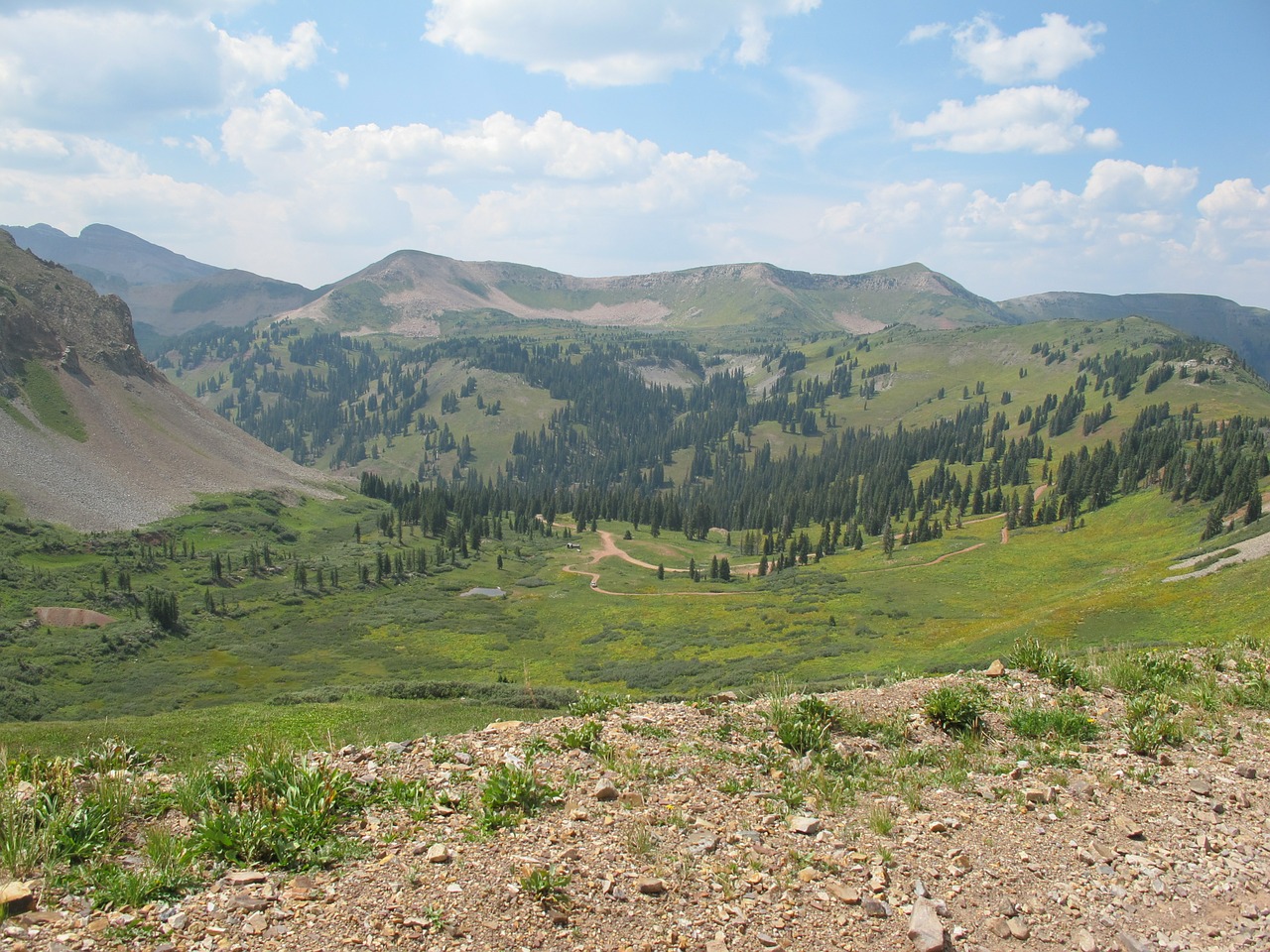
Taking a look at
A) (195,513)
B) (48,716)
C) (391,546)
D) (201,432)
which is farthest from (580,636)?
(201,432)

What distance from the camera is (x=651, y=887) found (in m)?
10.2

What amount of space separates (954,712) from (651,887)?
9701 millimetres

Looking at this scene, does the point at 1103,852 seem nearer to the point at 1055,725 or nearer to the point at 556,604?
the point at 1055,725

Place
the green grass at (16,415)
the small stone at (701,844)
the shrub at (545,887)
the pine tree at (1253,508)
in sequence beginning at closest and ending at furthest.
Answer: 1. the shrub at (545,887)
2. the small stone at (701,844)
3. the pine tree at (1253,508)
4. the green grass at (16,415)

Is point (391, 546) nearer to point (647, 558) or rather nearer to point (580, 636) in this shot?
point (647, 558)

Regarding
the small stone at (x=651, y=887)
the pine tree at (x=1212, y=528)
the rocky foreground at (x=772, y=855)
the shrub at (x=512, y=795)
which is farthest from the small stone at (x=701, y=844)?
the pine tree at (x=1212, y=528)

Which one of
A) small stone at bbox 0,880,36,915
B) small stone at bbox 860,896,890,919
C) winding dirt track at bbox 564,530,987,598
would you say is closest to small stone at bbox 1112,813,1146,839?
small stone at bbox 860,896,890,919

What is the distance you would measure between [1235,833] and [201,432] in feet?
750

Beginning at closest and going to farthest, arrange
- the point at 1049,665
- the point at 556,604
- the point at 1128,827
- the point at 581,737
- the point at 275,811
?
the point at 275,811 → the point at 1128,827 → the point at 581,737 → the point at 1049,665 → the point at 556,604

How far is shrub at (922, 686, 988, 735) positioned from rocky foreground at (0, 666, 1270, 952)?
47cm

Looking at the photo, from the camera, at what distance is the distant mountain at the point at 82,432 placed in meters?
144

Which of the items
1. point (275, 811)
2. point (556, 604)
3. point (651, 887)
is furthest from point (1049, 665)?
point (556, 604)

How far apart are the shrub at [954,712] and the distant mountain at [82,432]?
161 metres

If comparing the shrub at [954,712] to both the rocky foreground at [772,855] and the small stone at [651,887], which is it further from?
the small stone at [651,887]
